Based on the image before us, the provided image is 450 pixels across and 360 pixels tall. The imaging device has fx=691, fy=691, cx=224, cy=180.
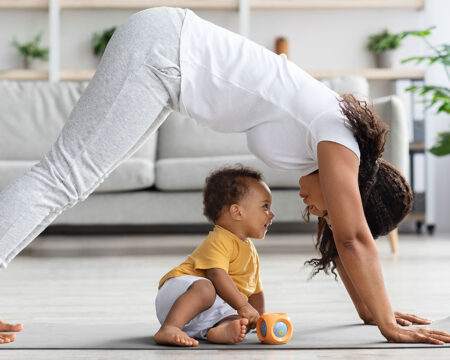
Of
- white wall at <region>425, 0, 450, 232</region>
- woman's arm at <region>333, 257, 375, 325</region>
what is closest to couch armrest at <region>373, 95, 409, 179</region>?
white wall at <region>425, 0, 450, 232</region>

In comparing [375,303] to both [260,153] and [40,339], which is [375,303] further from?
[40,339]

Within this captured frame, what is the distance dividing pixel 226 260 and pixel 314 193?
0.24 meters

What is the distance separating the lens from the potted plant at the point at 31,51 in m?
4.53

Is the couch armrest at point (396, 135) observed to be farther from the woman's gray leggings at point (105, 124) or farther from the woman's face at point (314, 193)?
the woman's gray leggings at point (105, 124)

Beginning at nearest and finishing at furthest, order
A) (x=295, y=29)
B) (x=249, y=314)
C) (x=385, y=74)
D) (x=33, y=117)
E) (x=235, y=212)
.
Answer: (x=249, y=314), (x=235, y=212), (x=33, y=117), (x=385, y=74), (x=295, y=29)

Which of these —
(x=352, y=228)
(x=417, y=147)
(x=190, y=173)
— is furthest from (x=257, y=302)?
(x=417, y=147)

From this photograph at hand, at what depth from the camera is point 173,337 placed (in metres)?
1.38

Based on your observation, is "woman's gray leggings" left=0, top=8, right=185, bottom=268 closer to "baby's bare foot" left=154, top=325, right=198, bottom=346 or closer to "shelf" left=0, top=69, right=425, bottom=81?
"baby's bare foot" left=154, top=325, right=198, bottom=346

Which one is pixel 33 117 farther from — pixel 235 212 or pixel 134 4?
pixel 235 212

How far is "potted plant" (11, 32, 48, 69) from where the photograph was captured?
4.53 metres

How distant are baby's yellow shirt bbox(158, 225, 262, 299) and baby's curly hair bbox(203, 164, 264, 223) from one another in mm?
49

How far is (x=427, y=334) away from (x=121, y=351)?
60 cm

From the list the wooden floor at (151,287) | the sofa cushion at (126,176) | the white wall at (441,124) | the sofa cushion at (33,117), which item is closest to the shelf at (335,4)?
the white wall at (441,124)

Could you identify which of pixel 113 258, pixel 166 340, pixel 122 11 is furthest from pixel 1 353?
pixel 122 11
